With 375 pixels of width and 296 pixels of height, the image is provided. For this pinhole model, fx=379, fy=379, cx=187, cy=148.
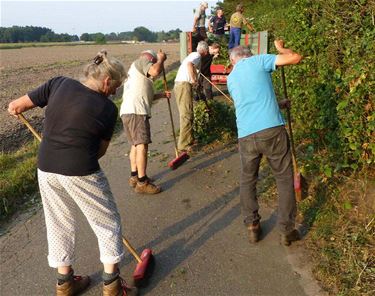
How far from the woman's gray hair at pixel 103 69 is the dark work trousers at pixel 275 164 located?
149 centimetres

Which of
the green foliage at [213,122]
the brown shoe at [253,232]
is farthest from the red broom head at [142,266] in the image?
the green foliage at [213,122]

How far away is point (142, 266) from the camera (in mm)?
3613

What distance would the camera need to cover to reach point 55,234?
3250 mm

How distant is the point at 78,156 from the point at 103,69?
71cm

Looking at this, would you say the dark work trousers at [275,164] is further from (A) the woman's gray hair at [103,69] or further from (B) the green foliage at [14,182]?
(B) the green foliage at [14,182]

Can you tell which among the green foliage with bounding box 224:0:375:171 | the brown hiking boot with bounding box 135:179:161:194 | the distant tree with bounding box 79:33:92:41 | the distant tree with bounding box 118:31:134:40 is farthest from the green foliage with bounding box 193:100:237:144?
the distant tree with bounding box 118:31:134:40

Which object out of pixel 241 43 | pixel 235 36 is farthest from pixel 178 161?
pixel 235 36

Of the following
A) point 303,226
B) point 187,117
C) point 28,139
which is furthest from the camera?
point 28,139

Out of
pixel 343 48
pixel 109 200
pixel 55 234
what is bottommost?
pixel 55 234

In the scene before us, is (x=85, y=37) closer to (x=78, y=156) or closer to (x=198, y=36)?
(x=198, y=36)

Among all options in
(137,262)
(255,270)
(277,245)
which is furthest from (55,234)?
(277,245)

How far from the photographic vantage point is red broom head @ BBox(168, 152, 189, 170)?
6.28m

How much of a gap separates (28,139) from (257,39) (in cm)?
644

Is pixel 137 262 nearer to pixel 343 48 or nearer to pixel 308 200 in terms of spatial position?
pixel 308 200
